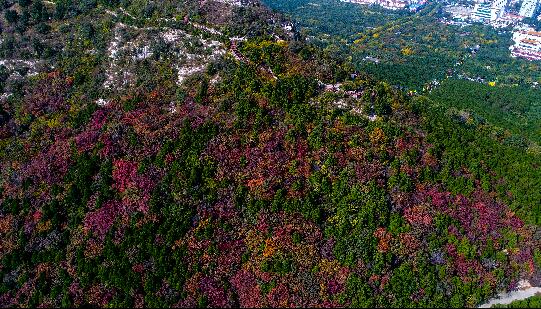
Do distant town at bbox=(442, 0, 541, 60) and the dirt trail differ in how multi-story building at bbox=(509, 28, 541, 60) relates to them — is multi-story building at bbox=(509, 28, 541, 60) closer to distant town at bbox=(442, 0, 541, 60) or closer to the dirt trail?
distant town at bbox=(442, 0, 541, 60)

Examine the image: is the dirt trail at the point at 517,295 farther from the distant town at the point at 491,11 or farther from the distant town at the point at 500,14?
the distant town at the point at 500,14

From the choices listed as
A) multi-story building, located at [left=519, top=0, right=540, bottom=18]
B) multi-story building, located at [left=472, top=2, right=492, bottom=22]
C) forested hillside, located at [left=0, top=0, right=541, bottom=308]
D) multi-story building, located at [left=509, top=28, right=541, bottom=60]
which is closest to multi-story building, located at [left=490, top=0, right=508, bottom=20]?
multi-story building, located at [left=472, top=2, right=492, bottom=22]

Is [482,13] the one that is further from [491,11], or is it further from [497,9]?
[497,9]

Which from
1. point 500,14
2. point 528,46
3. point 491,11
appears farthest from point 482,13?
point 528,46

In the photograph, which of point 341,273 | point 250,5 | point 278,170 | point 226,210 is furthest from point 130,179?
point 250,5

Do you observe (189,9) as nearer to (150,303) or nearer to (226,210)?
(226,210)
